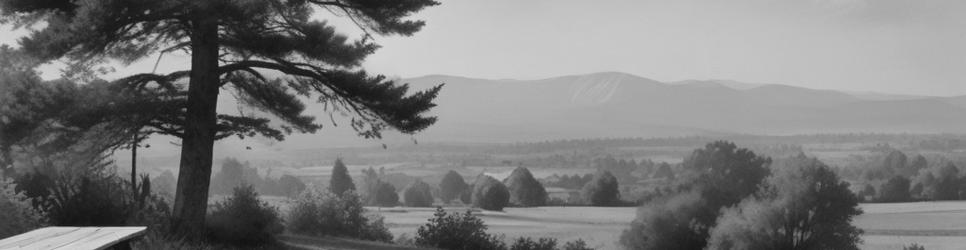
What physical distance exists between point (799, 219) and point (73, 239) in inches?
2108

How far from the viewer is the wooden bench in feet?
23.5

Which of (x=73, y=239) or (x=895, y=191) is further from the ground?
(x=73, y=239)

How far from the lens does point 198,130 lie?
19359mm

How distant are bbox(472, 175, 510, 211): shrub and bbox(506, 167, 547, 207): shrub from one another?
11.4ft

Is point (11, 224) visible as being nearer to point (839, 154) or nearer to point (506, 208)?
point (506, 208)

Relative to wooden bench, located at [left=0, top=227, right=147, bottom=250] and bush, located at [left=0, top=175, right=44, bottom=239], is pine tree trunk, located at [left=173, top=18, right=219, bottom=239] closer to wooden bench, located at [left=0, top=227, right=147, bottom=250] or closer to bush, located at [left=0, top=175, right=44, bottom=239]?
bush, located at [left=0, top=175, right=44, bottom=239]

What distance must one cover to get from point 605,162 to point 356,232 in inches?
4601

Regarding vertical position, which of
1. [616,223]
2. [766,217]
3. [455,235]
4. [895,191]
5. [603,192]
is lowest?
[616,223]

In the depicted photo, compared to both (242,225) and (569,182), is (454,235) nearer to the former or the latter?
(242,225)

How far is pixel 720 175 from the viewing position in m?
72.7

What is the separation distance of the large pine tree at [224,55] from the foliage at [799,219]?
3877cm

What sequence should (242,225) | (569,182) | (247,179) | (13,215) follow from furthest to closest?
(569,182)
(247,179)
(242,225)
(13,215)

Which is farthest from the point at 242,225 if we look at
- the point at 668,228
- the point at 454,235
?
the point at 668,228

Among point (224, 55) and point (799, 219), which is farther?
point (799, 219)
